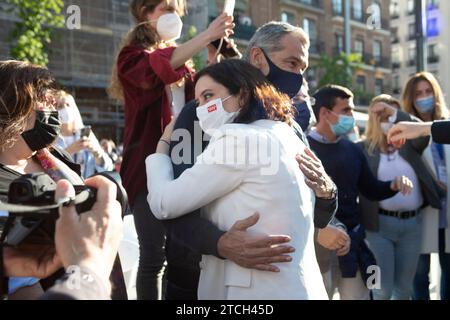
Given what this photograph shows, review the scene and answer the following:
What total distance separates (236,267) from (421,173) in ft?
8.41

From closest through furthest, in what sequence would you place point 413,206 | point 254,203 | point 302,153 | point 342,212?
point 254,203
point 302,153
point 342,212
point 413,206

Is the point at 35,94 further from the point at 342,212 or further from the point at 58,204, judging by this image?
the point at 342,212

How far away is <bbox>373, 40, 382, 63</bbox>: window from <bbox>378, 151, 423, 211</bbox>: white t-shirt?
22.2 meters

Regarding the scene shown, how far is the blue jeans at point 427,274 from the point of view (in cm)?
388

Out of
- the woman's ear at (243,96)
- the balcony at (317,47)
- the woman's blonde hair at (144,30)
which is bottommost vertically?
the woman's ear at (243,96)

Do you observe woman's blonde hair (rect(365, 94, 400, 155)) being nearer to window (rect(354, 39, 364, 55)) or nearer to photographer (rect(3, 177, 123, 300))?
photographer (rect(3, 177, 123, 300))

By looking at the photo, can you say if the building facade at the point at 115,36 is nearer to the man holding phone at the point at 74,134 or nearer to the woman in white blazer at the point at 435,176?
the man holding phone at the point at 74,134

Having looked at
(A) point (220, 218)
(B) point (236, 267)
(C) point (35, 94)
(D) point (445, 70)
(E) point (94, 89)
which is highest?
(E) point (94, 89)

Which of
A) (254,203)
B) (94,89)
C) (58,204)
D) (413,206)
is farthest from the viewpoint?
(94,89)

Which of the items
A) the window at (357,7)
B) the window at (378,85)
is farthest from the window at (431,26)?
the window at (378,85)

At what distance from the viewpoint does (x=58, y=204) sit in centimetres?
126

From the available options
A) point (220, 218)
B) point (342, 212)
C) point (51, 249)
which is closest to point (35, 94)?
point (51, 249)

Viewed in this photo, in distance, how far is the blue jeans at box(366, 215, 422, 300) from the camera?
3801 mm

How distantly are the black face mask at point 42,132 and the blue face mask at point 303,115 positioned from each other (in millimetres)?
1149
